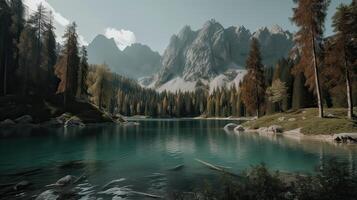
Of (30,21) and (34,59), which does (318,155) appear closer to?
(34,59)

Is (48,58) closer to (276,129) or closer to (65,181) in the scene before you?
(276,129)

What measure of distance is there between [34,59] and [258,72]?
179ft

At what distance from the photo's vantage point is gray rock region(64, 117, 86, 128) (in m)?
58.3

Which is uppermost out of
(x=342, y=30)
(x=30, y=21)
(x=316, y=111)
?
(x=30, y=21)

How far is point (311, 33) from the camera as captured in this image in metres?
35.1

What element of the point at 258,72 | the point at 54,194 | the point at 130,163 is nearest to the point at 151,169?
the point at 130,163

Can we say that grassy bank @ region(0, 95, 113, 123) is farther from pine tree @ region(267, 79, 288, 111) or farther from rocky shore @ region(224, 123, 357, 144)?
pine tree @ region(267, 79, 288, 111)

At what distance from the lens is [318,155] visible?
20.0 m

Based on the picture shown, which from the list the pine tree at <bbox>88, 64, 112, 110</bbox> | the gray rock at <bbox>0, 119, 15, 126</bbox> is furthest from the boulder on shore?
the pine tree at <bbox>88, 64, 112, 110</bbox>

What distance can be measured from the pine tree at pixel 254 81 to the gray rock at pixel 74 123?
38030 mm

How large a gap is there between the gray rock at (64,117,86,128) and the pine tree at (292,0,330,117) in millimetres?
47493

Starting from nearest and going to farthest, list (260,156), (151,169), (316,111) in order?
(151,169), (260,156), (316,111)

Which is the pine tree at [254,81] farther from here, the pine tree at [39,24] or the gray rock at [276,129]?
the pine tree at [39,24]

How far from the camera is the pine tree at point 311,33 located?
113 ft
